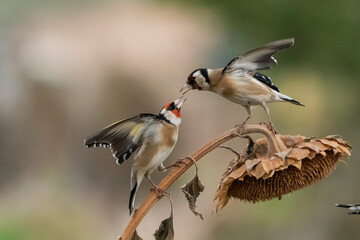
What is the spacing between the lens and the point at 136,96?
10.1 feet

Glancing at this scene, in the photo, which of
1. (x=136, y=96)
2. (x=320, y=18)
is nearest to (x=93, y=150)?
(x=136, y=96)

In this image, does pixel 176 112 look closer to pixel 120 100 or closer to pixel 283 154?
pixel 283 154

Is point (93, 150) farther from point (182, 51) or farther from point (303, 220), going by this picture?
point (303, 220)

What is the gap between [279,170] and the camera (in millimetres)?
595

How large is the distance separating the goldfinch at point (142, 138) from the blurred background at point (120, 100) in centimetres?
176

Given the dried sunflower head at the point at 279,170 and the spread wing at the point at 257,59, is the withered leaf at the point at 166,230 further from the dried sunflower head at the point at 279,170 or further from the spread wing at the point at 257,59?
the spread wing at the point at 257,59

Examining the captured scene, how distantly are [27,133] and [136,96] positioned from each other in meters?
0.67

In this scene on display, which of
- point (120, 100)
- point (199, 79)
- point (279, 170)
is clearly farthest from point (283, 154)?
point (120, 100)

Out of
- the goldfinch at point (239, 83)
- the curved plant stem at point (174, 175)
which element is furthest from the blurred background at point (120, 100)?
the curved plant stem at point (174, 175)

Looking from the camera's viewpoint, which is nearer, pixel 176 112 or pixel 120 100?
pixel 176 112

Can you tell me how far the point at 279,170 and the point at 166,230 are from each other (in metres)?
0.13

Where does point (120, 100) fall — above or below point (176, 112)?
below

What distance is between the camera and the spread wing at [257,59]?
22.3 inches

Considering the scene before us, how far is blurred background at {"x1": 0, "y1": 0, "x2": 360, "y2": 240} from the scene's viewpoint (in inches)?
94.8
